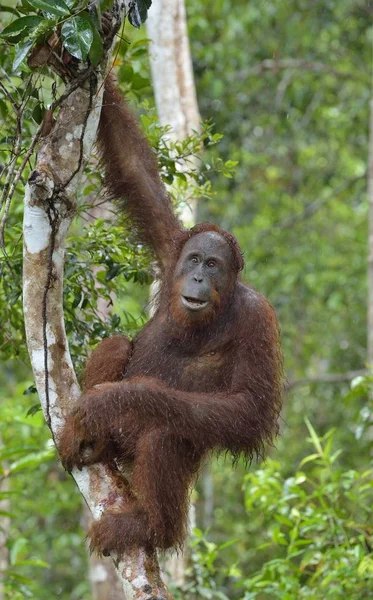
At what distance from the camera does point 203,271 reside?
4.38 m

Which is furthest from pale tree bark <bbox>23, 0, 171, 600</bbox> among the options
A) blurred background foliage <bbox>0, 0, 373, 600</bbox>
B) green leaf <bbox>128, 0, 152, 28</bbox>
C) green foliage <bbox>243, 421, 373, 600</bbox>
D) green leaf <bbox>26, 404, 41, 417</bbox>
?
blurred background foliage <bbox>0, 0, 373, 600</bbox>

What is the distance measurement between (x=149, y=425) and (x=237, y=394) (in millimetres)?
433

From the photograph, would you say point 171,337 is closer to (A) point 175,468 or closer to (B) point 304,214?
(A) point 175,468

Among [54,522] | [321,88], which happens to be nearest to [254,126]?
[321,88]

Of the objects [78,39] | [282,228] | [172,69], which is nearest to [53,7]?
[78,39]

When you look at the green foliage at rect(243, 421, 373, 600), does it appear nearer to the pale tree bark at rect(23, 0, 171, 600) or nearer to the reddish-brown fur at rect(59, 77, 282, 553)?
the reddish-brown fur at rect(59, 77, 282, 553)

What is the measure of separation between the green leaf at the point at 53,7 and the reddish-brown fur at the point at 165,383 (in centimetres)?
90

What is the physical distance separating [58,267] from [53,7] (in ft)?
3.10

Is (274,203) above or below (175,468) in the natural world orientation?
above

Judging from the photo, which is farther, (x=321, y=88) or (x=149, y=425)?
(x=321, y=88)

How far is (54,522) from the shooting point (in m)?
10.5

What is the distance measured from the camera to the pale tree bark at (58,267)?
11.5ft

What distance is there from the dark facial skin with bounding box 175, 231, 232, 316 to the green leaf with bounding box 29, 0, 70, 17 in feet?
4.70

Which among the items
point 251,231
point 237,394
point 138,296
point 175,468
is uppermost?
point 251,231
